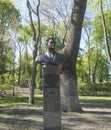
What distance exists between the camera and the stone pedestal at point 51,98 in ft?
31.7

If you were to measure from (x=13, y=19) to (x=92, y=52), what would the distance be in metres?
21.6

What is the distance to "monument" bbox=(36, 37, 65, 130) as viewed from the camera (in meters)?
9.66

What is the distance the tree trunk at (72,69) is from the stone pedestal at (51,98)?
609 cm

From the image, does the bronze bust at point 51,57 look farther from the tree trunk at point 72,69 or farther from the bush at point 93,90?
the bush at point 93,90

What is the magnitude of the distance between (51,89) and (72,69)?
6.52m

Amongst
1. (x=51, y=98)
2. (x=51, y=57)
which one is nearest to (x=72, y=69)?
(x=51, y=57)

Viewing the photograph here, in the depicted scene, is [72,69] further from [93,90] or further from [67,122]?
[93,90]

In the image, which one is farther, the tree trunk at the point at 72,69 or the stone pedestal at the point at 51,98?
the tree trunk at the point at 72,69

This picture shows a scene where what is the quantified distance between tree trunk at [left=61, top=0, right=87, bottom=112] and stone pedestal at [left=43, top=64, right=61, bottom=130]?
6.09 m

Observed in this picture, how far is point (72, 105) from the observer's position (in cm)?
1591

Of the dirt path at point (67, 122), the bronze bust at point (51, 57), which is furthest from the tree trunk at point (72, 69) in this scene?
the bronze bust at point (51, 57)

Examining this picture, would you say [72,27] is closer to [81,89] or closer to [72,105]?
[72,105]

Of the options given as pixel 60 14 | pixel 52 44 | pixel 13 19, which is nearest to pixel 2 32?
pixel 13 19

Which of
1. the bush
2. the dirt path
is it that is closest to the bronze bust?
the dirt path
